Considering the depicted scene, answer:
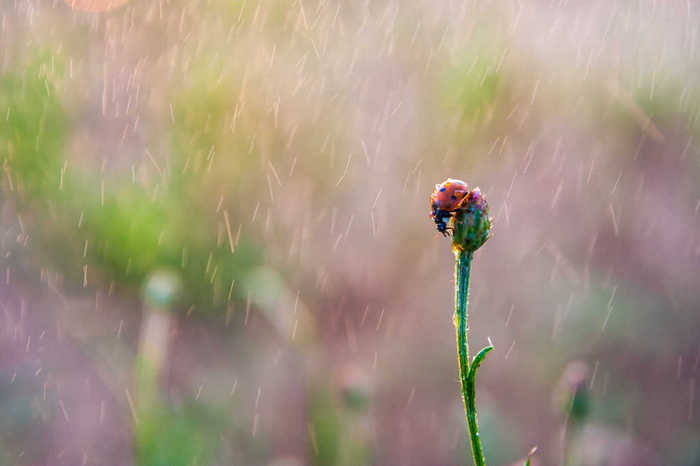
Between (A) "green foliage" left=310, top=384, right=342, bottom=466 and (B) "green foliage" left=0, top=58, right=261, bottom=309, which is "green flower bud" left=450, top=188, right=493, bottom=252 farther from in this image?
(B) "green foliage" left=0, top=58, right=261, bottom=309

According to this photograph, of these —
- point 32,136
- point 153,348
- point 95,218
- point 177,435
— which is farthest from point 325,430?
point 32,136

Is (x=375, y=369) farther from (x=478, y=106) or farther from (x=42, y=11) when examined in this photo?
(x=42, y=11)

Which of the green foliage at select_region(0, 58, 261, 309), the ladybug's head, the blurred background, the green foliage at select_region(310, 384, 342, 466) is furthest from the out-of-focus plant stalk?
the ladybug's head

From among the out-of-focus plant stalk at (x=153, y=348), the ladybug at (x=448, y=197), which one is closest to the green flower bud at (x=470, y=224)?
the ladybug at (x=448, y=197)

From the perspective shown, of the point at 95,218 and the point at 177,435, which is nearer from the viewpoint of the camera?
the point at 177,435

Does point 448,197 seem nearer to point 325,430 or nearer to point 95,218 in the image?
point 325,430

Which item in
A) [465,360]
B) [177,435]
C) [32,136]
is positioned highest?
[465,360]
